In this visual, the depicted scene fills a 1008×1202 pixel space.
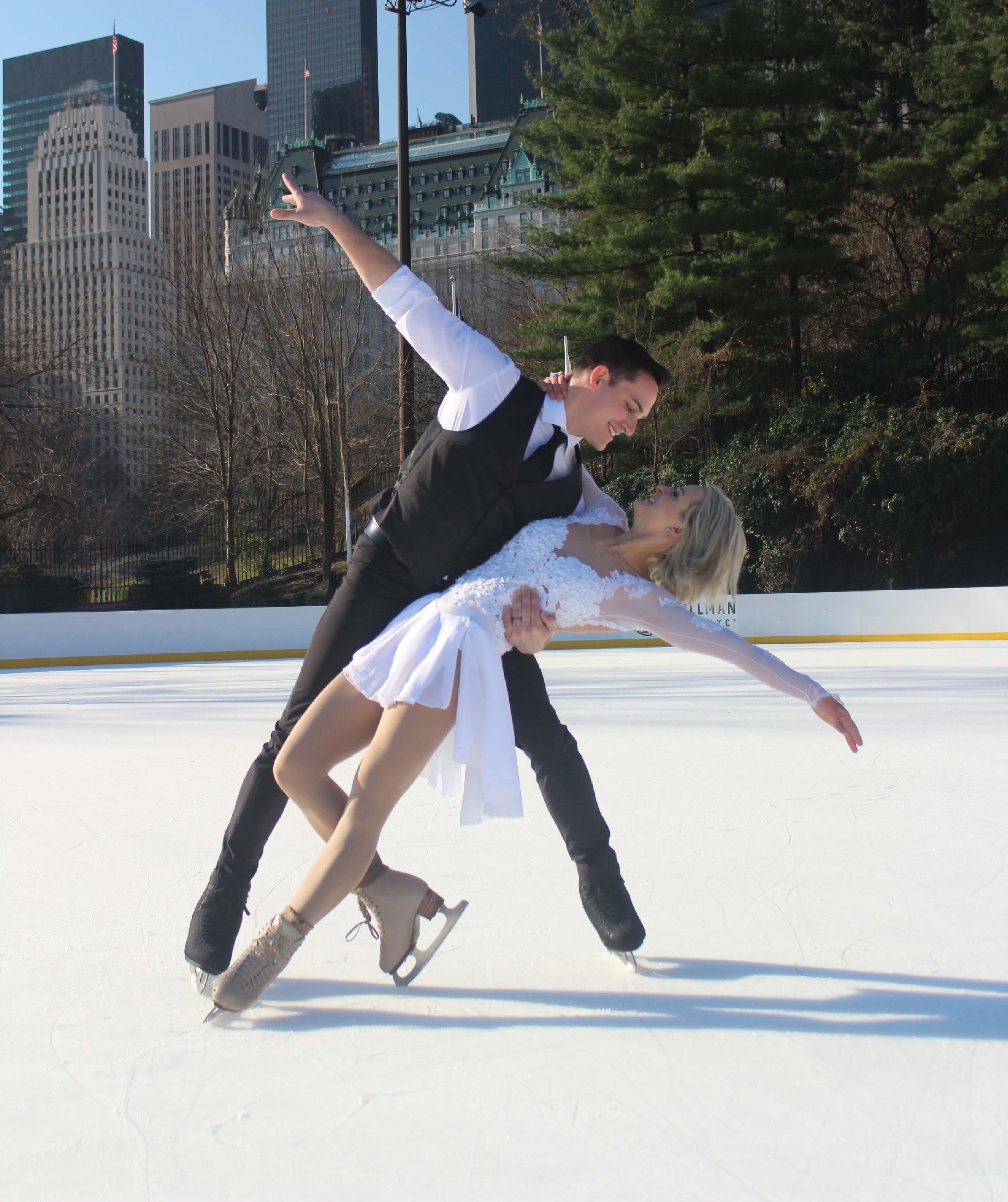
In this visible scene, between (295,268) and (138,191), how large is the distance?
249 ft

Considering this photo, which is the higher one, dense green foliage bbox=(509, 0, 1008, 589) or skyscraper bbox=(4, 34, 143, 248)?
skyscraper bbox=(4, 34, 143, 248)

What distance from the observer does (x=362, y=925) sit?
2.61 meters

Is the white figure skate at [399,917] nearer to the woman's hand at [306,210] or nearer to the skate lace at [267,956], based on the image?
the skate lace at [267,956]

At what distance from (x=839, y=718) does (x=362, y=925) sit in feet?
4.19

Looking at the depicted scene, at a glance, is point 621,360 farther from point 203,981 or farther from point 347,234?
point 203,981

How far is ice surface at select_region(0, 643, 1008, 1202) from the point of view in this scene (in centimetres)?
153

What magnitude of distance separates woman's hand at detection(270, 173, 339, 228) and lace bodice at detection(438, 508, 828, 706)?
75cm

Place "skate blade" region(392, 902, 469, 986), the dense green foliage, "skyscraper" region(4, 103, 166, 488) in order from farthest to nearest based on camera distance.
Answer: "skyscraper" region(4, 103, 166, 488)
the dense green foliage
"skate blade" region(392, 902, 469, 986)

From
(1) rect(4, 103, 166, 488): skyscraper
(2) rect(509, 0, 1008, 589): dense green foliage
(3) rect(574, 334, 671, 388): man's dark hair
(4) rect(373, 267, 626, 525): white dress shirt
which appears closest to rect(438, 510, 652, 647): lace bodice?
(4) rect(373, 267, 626, 525): white dress shirt

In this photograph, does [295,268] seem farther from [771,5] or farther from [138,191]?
[138,191]

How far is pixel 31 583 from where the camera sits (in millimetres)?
15797

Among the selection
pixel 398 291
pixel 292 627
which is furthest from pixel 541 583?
pixel 292 627

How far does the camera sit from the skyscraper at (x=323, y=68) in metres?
126

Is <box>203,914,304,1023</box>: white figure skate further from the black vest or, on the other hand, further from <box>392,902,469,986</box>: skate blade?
the black vest
